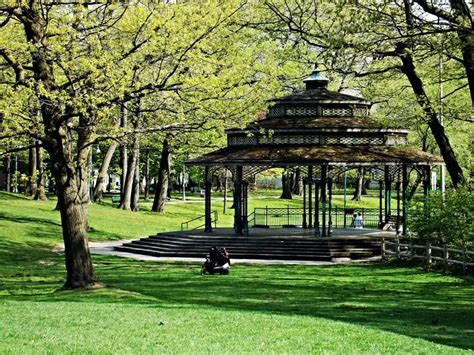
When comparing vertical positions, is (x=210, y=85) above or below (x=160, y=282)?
above

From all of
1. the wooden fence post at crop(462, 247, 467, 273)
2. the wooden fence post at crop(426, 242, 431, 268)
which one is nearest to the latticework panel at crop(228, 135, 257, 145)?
the wooden fence post at crop(426, 242, 431, 268)

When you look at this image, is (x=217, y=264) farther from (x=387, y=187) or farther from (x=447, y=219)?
(x=387, y=187)

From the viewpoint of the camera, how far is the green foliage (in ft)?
94.6

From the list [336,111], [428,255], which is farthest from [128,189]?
[428,255]

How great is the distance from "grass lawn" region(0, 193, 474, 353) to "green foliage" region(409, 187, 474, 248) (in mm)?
1742

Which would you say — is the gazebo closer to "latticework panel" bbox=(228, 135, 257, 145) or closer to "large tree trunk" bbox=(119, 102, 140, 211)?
"latticework panel" bbox=(228, 135, 257, 145)

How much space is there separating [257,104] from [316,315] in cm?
1132

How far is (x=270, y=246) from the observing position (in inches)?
1476

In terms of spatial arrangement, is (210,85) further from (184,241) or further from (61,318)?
(184,241)

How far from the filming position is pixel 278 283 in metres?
25.9

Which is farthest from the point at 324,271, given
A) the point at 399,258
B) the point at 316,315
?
the point at 316,315

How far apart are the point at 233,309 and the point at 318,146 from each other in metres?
21.6

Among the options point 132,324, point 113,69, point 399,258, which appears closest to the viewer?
point 132,324

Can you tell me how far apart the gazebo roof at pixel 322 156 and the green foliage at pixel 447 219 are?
5.64 metres
